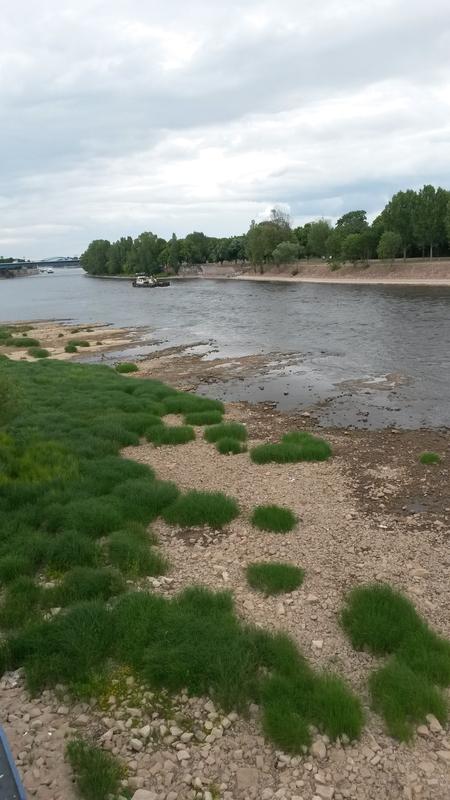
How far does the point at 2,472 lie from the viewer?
12289 mm

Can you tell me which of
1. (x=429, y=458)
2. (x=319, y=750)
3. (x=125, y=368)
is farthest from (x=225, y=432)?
(x=125, y=368)

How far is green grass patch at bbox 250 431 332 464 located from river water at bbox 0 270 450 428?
12.8 ft

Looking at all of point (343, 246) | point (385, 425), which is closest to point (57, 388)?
point (385, 425)

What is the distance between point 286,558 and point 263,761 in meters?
3.88

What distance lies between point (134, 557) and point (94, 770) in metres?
3.83

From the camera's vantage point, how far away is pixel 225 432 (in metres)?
16.5

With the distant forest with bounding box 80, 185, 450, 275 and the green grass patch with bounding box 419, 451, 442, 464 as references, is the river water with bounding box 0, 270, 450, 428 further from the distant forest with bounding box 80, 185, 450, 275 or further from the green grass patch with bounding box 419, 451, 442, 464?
the distant forest with bounding box 80, 185, 450, 275

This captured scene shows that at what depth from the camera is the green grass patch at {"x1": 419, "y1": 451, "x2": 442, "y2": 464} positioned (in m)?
13.9

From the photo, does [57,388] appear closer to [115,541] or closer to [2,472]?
[2,472]

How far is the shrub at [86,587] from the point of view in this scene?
7.95 m

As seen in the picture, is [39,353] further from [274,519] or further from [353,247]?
[353,247]

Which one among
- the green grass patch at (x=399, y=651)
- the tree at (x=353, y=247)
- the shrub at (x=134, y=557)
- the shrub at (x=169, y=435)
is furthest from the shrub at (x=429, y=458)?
the tree at (x=353, y=247)

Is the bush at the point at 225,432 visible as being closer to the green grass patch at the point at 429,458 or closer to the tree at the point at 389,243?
the green grass patch at the point at 429,458

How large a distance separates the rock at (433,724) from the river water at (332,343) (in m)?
12.6
